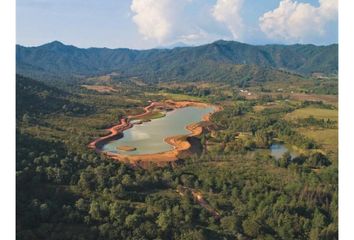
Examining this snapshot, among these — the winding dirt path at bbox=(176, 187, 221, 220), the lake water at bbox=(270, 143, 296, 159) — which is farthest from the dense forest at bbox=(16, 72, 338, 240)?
the lake water at bbox=(270, 143, 296, 159)

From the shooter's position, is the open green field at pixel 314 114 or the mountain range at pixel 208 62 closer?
the open green field at pixel 314 114

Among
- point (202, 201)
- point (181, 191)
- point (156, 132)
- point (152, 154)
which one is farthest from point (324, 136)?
point (202, 201)

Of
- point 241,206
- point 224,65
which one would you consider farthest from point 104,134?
point 224,65

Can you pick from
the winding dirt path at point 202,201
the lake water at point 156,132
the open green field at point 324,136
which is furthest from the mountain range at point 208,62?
the winding dirt path at point 202,201

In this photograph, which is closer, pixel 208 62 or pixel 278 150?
pixel 278 150

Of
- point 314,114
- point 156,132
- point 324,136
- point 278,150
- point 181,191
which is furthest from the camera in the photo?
point 314,114

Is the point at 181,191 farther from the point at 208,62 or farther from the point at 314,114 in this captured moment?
the point at 208,62

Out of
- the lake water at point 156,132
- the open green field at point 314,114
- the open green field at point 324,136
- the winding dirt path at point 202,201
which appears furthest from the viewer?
the open green field at point 314,114

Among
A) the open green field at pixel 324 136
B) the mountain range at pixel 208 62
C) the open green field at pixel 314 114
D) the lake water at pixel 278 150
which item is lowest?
the lake water at pixel 278 150

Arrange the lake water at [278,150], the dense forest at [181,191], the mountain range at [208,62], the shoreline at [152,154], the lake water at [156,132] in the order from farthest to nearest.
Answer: the mountain range at [208,62], the lake water at [156,132], the lake water at [278,150], the shoreline at [152,154], the dense forest at [181,191]

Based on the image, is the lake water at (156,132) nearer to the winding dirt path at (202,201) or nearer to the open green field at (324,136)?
the winding dirt path at (202,201)
